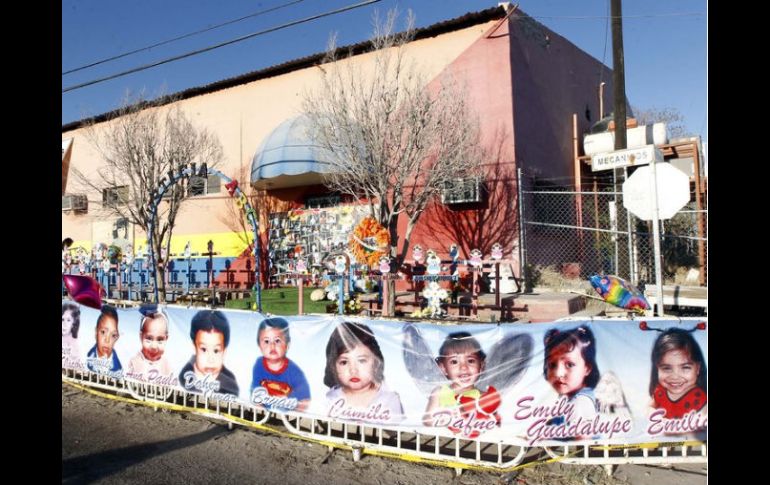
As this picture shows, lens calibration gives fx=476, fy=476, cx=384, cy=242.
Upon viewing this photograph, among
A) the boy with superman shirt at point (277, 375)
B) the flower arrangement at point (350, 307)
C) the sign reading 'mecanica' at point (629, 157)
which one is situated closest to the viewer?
the boy with superman shirt at point (277, 375)

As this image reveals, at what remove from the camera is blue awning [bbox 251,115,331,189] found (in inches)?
517

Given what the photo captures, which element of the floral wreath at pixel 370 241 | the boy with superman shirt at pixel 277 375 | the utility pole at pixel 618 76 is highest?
the utility pole at pixel 618 76

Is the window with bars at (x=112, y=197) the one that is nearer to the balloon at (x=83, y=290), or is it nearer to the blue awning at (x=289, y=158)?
the blue awning at (x=289, y=158)

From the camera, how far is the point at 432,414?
462 cm

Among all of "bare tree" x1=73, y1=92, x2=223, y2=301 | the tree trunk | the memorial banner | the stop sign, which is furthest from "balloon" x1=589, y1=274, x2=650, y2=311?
"bare tree" x1=73, y1=92, x2=223, y2=301

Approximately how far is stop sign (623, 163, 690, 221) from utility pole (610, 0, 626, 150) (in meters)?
5.40

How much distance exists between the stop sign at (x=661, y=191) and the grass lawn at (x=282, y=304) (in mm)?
6664

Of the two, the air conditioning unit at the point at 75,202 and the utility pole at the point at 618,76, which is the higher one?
the utility pole at the point at 618,76

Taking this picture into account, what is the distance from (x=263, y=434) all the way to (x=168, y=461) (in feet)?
3.40

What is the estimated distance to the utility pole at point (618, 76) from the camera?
1102 cm

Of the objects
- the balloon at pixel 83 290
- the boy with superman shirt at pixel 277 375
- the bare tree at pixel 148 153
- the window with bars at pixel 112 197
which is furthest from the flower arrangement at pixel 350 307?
the window with bars at pixel 112 197

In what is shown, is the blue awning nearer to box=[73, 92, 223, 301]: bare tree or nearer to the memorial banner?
box=[73, 92, 223, 301]: bare tree
